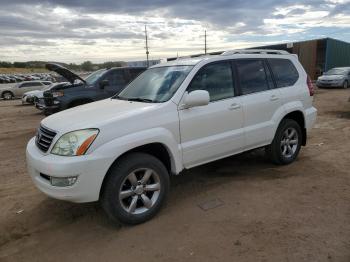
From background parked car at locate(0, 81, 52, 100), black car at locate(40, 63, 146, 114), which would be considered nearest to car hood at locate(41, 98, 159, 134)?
black car at locate(40, 63, 146, 114)

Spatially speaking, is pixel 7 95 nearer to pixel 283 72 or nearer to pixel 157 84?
pixel 157 84

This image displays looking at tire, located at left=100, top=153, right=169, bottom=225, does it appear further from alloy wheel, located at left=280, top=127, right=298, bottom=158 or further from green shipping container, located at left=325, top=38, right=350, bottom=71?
green shipping container, located at left=325, top=38, right=350, bottom=71

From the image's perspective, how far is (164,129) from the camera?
13.8 feet

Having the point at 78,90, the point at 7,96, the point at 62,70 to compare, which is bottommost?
the point at 7,96

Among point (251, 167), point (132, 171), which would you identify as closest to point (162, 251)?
point (132, 171)

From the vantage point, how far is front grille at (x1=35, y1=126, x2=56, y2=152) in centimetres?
397

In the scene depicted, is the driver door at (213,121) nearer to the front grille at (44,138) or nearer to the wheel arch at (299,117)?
the wheel arch at (299,117)

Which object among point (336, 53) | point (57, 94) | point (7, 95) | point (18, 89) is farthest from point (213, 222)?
point (336, 53)

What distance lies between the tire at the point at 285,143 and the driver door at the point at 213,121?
0.86 meters

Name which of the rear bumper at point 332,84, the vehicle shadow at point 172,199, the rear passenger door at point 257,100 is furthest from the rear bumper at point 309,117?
the rear bumper at point 332,84

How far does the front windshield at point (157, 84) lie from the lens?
460 cm

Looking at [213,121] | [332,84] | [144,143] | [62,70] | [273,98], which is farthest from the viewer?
[332,84]

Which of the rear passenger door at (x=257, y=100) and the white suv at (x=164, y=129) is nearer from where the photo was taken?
the white suv at (x=164, y=129)

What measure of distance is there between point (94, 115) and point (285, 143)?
328cm
